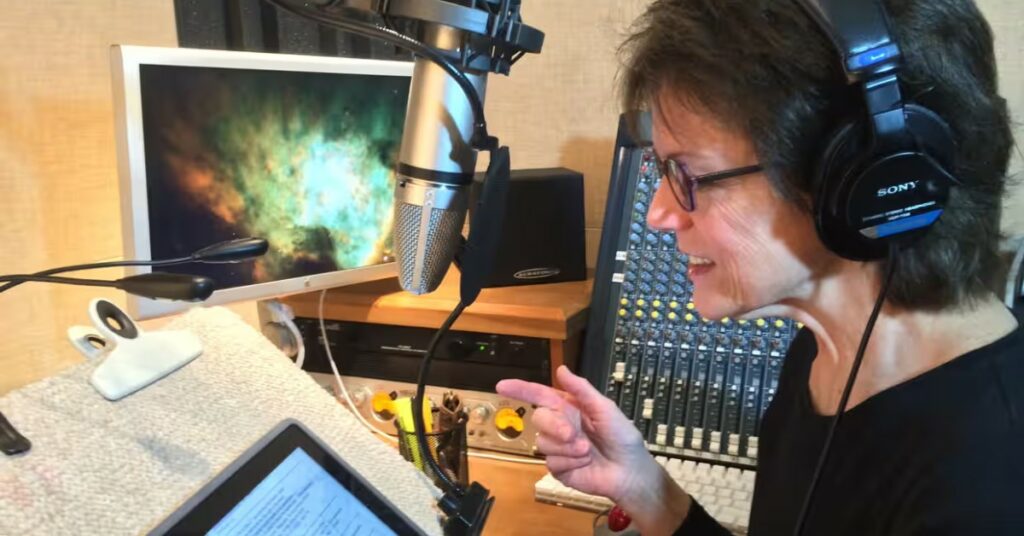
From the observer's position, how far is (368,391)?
1.21m

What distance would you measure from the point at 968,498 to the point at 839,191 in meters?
0.24

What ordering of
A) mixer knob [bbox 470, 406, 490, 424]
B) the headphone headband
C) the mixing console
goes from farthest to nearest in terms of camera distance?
1. mixer knob [bbox 470, 406, 490, 424]
2. the mixing console
3. the headphone headband

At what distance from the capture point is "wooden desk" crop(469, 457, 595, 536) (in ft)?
2.98

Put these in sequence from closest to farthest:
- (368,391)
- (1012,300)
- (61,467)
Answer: (61,467) → (1012,300) → (368,391)

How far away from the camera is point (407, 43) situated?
1.95 feet

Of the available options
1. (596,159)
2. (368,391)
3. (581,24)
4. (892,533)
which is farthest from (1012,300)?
(368,391)

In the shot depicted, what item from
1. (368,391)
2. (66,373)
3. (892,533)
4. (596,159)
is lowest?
(368,391)

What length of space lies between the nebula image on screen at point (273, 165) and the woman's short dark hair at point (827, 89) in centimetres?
53

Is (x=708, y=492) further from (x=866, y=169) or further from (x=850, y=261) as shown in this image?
(x=866, y=169)

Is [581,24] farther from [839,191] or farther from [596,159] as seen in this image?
[839,191]

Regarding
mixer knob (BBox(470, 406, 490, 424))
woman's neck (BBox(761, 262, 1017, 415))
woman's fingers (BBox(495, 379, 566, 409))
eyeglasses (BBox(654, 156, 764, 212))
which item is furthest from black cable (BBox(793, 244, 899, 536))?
mixer knob (BBox(470, 406, 490, 424))

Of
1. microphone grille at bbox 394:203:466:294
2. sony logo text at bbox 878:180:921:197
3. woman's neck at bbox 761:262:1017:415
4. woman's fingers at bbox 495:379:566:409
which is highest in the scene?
sony logo text at bbox 878:180:921:197

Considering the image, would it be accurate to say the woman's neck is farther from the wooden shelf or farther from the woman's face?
the wooden shelf

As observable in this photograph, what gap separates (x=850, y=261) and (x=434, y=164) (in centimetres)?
35
